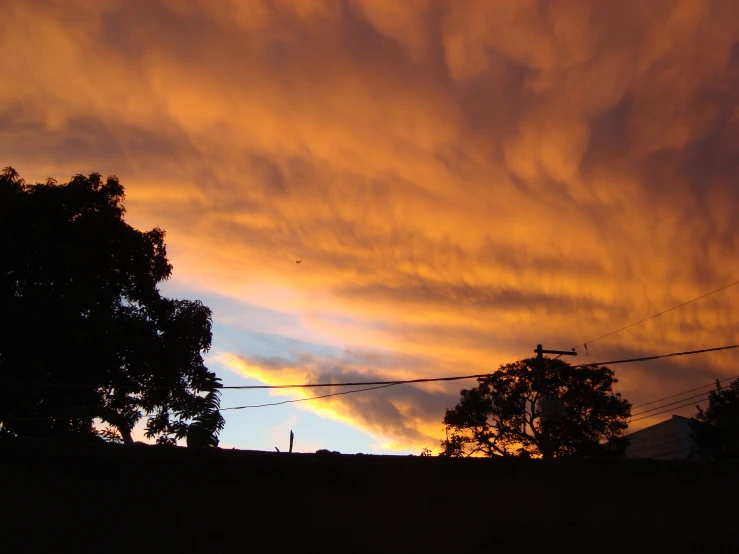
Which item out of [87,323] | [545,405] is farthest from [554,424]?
[87,323]

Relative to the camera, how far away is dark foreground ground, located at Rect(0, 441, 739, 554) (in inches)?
217

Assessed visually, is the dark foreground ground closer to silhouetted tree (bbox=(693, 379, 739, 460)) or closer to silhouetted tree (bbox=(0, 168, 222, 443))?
silhouetted tree (bbox=(0, 168, 222, 443))

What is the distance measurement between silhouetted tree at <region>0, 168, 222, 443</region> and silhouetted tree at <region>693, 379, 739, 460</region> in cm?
2605

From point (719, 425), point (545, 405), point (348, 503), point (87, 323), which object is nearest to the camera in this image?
point (348, 503)

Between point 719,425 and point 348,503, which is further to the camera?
point 719,425

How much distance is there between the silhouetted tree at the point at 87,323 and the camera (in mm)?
15453

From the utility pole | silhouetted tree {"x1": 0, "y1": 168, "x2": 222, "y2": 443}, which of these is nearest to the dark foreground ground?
silhouetted tree {"x1": 0, "y1": 168, "x2": 222, "y2": 443}

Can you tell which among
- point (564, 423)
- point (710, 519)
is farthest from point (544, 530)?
point (564, 423)

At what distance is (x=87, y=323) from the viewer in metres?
15.8

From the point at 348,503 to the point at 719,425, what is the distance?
104 ft

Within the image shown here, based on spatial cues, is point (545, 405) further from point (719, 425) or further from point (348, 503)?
point (348, 503)

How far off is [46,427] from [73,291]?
3.52 meters

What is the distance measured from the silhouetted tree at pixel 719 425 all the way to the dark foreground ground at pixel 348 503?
28.0 meters

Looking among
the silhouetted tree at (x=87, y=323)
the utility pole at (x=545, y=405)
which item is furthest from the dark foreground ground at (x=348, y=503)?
the utility pole at (x=545, y=405)
